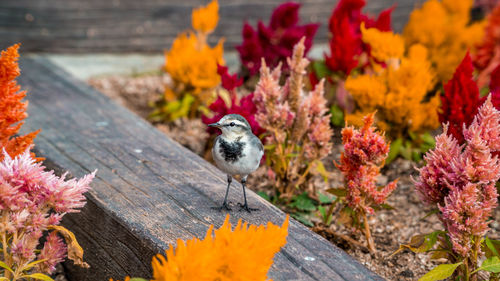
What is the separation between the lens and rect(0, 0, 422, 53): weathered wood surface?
195 inches

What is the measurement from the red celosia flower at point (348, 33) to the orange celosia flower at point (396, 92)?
0.16m

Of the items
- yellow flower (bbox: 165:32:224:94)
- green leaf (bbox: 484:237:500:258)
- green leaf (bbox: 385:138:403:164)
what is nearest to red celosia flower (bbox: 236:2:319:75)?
yellow flower (bbox: 165:32:224:94)

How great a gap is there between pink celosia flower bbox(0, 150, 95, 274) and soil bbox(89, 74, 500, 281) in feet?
4.02

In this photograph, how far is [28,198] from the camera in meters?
1.83

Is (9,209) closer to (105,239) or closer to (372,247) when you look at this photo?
(105,239)

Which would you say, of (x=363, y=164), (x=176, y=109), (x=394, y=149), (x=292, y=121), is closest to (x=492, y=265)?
(x=363, y=164)

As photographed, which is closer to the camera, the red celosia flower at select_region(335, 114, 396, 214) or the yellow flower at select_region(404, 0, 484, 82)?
the red celosia flower at select_region(335, 114, 396, 214)

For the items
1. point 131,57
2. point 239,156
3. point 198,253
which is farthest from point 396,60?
point 131,57

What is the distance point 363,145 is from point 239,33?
365cm

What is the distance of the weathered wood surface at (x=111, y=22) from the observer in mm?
4949

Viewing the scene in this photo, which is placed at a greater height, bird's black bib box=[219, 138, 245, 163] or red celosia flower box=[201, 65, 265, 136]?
red celosia flower box=[201, 65, 265, 136]

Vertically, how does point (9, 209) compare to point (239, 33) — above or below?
below

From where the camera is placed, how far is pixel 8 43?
16.1 ft

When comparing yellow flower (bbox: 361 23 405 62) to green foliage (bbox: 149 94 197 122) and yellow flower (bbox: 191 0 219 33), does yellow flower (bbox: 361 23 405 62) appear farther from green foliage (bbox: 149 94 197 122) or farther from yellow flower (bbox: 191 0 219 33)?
green foliage (bbox: 149 94 197 122)
